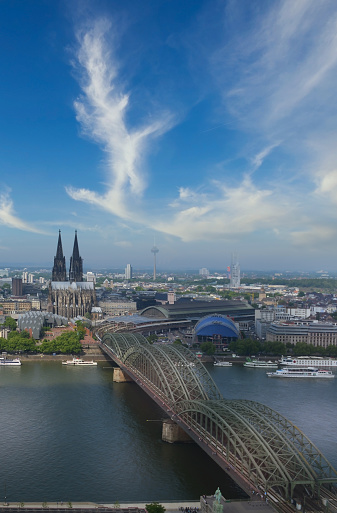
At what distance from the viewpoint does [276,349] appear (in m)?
42.0

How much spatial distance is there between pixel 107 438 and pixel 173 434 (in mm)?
2763

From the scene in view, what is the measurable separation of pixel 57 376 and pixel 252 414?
19.1 m

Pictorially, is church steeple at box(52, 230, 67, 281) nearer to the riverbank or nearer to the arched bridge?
the riverbank

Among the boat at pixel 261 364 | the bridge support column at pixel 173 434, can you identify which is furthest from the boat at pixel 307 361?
the bridge support column at pixel 173 434

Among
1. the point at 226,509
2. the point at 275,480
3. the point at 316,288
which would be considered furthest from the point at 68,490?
the point at 316,288

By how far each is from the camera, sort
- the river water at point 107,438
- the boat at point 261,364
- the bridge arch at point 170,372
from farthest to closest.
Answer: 1. the boat at point 261,364
2. the bridge arch at point 170,372
3. the river water at point 107,438

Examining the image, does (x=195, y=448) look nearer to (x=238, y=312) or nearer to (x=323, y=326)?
(x=323, y=326)

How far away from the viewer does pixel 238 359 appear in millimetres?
40906

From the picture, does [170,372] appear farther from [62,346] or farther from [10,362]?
[62,346]

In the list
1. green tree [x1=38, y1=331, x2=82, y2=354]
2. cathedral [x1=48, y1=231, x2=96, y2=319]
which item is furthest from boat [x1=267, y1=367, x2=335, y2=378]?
cathedral [x1=48, y1=231, x2=96, y2=319]

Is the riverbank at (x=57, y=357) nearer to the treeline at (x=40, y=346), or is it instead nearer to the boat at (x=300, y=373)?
Answer: the treeline at (x=40, y=346)

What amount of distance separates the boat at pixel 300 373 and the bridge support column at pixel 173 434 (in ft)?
50.1

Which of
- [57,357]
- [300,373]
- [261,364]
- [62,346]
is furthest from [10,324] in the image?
[300,373]

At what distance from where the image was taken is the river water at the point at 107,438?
16047mm
